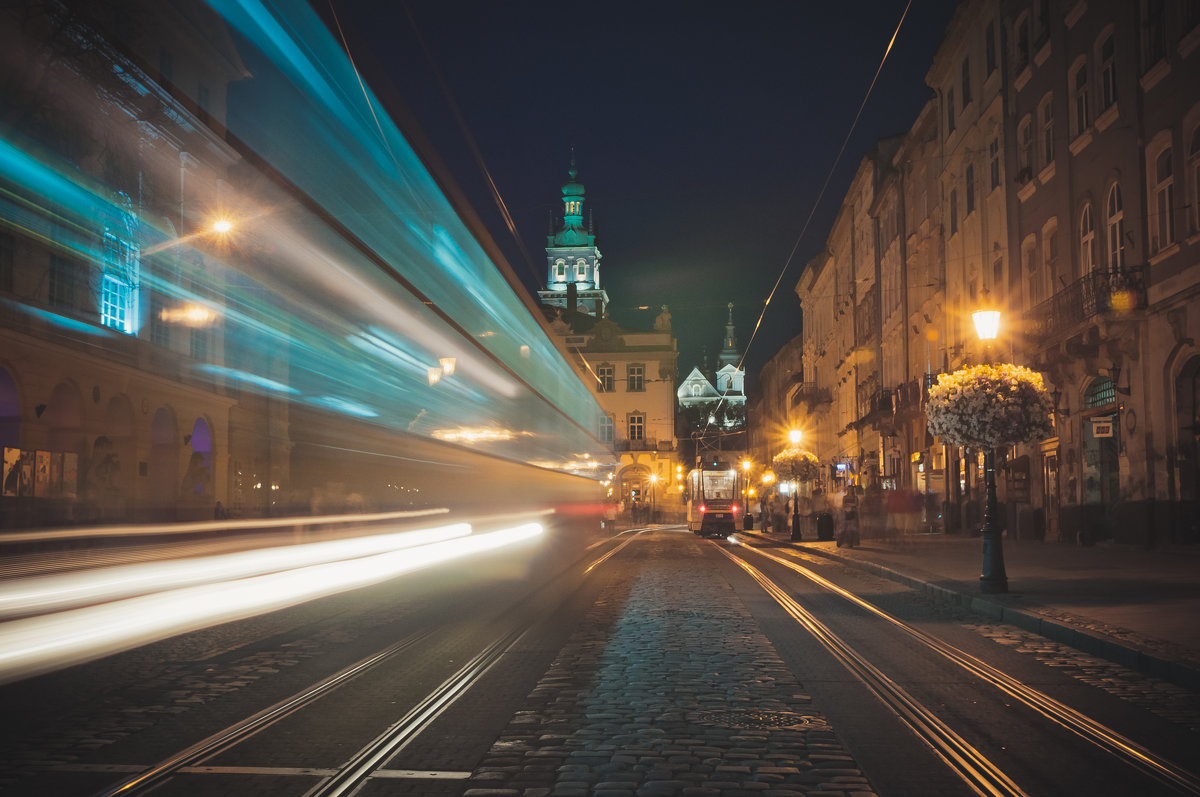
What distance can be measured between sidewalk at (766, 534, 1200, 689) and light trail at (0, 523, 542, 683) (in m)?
7.42

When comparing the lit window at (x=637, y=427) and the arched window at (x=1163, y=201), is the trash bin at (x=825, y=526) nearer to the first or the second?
the arched window at (x=1163, y=201)

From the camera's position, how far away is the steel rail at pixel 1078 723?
5.75 m

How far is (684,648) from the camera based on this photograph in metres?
10.2

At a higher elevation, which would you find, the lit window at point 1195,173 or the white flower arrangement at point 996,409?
the lit window at point 1195,173

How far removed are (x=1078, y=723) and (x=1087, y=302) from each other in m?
18.8

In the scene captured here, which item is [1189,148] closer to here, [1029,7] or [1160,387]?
[1160,387]

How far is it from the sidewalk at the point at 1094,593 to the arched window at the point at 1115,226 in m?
6.23

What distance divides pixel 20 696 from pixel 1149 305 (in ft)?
69.8

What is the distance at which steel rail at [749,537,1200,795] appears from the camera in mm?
5750

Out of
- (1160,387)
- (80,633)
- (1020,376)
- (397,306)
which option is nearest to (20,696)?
(80,633)

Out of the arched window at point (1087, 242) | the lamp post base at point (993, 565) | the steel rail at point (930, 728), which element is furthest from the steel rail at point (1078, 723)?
the arched window at point (1087, 242)

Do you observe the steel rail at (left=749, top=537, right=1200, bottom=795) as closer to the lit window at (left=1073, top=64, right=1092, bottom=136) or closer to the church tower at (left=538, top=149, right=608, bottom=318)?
the lit window at (left=1073, top=64, right=1092, bottom=136)

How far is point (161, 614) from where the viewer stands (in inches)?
328

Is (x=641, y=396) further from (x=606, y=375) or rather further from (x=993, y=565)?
(x=993, y=565)
